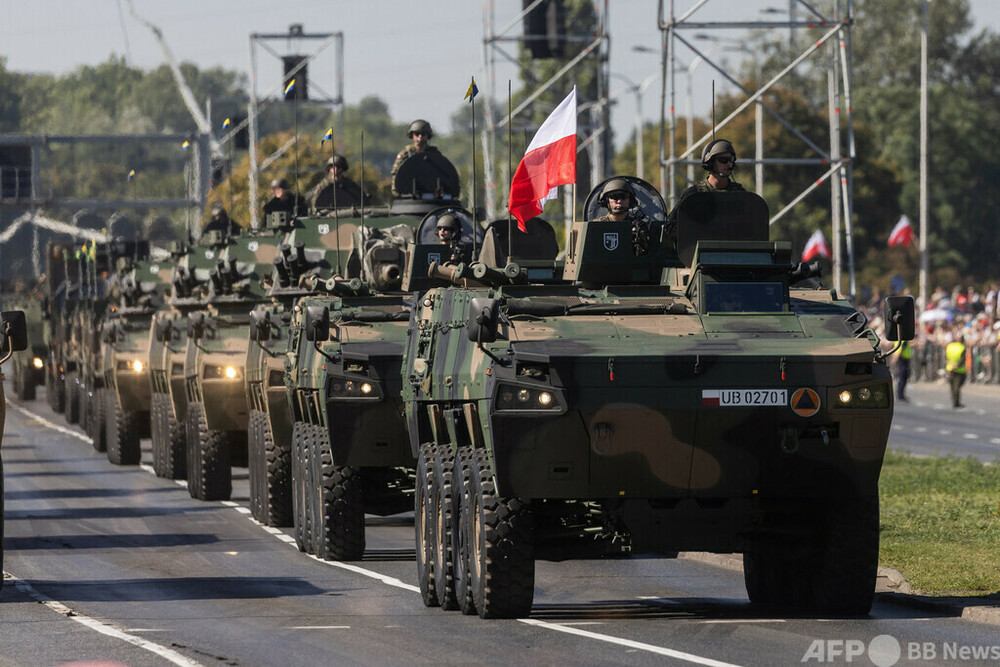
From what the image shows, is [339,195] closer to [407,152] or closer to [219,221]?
[407,152]

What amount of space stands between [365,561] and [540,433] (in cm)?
581

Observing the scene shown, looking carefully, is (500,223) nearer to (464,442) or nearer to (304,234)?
(464,442)

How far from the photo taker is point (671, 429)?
14188 mm

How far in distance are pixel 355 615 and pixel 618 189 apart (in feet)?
11.5

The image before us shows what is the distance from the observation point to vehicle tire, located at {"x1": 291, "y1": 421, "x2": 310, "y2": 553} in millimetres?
20500

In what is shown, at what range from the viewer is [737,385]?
14.2 m

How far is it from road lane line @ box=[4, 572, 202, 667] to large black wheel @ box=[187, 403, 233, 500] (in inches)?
339

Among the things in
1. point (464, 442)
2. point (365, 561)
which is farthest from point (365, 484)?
point (464, 442)

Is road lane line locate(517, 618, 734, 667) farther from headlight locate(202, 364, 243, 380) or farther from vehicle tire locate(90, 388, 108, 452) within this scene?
vehicle tire locate(90, 388, 108, 452)

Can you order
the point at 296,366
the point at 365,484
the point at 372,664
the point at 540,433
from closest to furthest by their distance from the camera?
the point at 372,664 < the point at 540,433 < the point at 365,484 < the point at 296,366

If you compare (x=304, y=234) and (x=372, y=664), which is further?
(x=304, y=234)

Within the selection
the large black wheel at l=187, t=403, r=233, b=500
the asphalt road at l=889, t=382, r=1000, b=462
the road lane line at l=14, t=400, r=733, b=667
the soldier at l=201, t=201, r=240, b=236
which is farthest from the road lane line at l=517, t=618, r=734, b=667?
the soldier at l=201, t=201, r=240, b=236

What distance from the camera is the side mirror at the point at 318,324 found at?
19.1 metres

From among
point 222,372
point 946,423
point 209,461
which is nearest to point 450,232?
point 222,372
